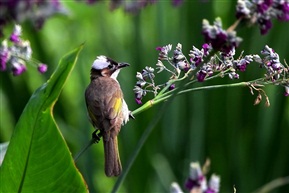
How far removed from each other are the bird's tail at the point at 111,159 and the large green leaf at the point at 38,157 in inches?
9.7

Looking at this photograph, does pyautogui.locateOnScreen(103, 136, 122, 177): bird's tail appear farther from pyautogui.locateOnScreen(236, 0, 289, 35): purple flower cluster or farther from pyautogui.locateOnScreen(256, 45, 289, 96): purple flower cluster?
pyautogui.locateOnScreen(236, 0, 289, 35): purple flower cluster

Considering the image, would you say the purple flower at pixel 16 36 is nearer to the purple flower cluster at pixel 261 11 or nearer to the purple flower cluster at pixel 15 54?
the purple flower cluster at pixel 15 54

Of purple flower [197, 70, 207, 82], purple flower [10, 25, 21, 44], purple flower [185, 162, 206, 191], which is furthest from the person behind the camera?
purple flower [10, 25, 21, 44]

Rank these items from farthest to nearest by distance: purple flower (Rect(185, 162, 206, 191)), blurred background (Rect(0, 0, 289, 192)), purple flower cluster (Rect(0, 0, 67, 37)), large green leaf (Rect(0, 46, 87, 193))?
blurred background (Rect(0, 0, 289, 192)), purple flower cluster (Rect(0, 0, 67, 37)), large green leaf (Rect(0, 46, 87, 193)), purple flower (Rect(185, 162, 206, 191))

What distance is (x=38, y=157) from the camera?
2.66m

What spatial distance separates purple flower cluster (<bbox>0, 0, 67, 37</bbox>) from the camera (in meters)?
3.11

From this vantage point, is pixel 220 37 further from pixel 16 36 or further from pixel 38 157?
pixel 16 36

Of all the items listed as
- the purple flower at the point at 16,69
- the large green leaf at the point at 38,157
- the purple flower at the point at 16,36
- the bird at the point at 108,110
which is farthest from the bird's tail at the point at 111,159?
the purple flower at the point at 16,36

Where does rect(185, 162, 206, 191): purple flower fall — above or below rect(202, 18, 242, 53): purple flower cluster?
below

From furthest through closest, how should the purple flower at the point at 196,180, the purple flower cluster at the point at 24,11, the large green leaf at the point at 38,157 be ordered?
the purple flower cluster at the point at 24,11 → the large green leaf at the point at 38,157 → the purple flower at the point at 196,180

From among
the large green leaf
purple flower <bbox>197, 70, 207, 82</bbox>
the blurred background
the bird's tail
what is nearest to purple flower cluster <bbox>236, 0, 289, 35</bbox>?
purple flower <bbox>197, 70, 207, 82</bbox>

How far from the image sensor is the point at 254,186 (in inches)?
226

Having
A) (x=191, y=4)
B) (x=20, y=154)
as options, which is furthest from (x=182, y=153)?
(x=20, y=154)

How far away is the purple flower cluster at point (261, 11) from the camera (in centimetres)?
204
